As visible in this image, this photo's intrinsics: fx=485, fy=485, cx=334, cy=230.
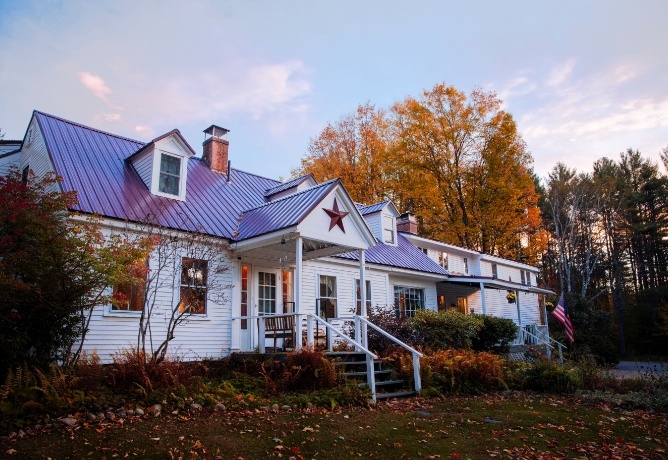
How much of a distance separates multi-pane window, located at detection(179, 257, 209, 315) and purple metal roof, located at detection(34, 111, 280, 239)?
0.92 m

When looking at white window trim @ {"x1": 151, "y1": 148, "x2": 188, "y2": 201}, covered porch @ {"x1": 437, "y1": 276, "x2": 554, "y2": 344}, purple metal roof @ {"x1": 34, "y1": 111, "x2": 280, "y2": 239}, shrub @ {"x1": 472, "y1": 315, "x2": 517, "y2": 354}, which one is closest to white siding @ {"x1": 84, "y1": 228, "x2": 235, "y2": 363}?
purple metal roof @ {"x1": 34, "y1": 111, "x2": 280, "y2": 239}

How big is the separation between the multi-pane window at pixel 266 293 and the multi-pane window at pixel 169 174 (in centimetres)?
354

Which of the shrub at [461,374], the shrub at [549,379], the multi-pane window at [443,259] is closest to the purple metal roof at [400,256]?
the multi-pane window at [443,259]

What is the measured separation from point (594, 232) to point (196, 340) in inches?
1322

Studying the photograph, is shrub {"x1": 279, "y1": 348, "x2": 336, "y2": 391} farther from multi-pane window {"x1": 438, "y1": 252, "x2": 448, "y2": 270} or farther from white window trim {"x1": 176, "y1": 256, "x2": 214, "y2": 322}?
multi-pane window {"x1": 438, "y1": 252, "x2": 448, "y2": 270}

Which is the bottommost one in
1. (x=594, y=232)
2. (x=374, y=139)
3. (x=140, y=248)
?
(x=140, y=248)

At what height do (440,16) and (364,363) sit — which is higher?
(440,16)

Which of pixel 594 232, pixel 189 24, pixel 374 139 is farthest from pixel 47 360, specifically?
pixel 594 232

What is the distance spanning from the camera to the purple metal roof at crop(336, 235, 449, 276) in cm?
1893

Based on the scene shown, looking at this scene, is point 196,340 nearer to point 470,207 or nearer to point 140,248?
point 140,248

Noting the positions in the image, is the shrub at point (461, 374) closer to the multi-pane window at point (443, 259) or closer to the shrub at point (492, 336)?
the shrub at point (492, 336)

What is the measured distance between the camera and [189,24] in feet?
42.1

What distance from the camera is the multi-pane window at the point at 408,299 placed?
20748 mm

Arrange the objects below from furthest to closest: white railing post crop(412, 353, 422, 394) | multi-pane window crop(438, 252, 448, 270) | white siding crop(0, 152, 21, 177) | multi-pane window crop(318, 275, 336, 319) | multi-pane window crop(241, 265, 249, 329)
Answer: multi-pane window crop(438, 252, 448, 270), multi-pane window crop(318, 275, 336, 319), white siding crop(0, 152, 21, 177), multi-pane window crop(241, 265, 249, 329), white railing post crop(412, 353, 422, 394)
